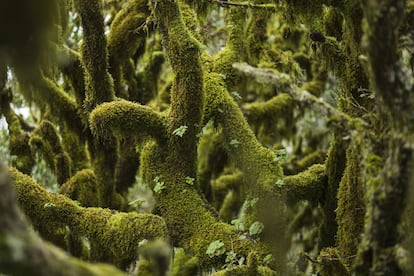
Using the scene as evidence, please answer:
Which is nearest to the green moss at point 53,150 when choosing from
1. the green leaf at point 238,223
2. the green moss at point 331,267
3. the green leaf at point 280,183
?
the green leaf at point 238,223

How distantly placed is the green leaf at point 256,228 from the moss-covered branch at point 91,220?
0.91 meters

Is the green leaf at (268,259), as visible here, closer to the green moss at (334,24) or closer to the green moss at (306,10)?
the green moss at (306,10)

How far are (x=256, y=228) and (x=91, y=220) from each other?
1.80 m

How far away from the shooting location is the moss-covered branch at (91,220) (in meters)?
5.64

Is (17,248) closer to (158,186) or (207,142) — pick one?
(158,186)

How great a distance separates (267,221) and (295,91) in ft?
7.82

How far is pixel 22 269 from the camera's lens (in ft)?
8.33

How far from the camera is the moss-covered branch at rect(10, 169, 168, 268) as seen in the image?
5.64m

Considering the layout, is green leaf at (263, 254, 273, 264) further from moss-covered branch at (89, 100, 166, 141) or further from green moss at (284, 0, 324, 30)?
green moss at (284, 0, 324, 30)

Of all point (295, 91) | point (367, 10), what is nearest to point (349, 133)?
point (295, 91)

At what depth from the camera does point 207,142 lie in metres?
10.9

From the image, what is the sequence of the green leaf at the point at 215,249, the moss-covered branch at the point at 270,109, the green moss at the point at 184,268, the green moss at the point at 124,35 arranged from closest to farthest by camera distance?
1. the green moss at the point at 184,268
2. the green leaf at the point at 215,249
3. the green moss at the point at 124,35
4. the moss-covered branch at the point at 270,109

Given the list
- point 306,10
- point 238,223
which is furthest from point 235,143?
point 306,10

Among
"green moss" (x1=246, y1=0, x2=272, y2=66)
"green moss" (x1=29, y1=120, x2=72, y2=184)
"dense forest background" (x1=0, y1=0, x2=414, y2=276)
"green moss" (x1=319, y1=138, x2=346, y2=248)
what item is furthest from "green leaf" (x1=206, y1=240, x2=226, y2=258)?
"green moss" (x1=246, y1=0, x2=272, y2=66)
